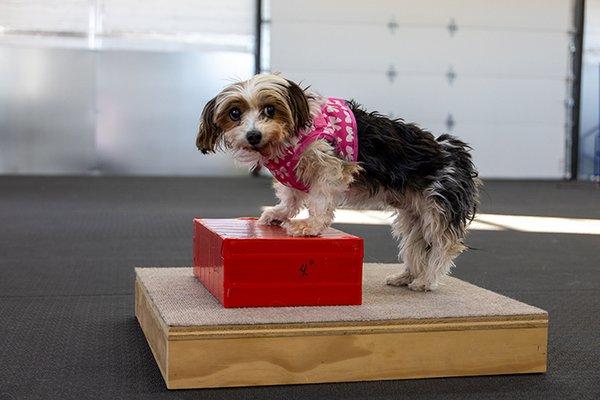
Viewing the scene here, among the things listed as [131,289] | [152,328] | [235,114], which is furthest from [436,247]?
[131,289]

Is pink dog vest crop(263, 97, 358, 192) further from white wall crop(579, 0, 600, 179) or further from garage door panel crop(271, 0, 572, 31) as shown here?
white wall crop(579, 0, 600, 179)

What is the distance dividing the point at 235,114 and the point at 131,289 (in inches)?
60.7

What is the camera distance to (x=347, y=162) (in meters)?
2.43

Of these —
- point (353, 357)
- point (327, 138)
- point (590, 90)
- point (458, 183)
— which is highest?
point (590, 90)

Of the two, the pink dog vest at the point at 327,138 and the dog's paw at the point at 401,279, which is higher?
the pink dog vest at the point at 327,138

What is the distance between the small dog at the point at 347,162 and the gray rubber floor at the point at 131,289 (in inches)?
20.0

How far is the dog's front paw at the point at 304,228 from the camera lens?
2.43 m

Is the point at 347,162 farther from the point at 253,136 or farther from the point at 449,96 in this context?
the point at 449,96

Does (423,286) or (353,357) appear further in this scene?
(423,286)

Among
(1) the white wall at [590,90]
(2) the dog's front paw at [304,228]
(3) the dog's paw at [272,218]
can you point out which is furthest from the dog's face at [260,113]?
(1) the white wall at [590,90]

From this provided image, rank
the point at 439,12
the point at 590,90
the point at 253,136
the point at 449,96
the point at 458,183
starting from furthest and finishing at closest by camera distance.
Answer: the point at 590,90 → the point at 449,96 → the point at 439,12 → the point at 458,183 → the point at 253,136

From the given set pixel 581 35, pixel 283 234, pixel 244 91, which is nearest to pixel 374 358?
pixel 283 234

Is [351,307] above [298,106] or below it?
below

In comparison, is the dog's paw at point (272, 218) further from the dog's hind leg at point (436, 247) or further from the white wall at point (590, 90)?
the white wall at point (590, 90)
